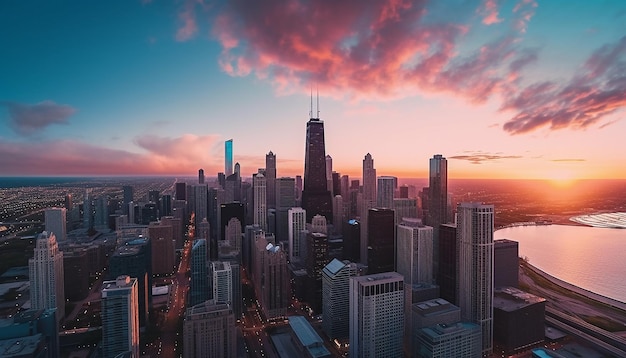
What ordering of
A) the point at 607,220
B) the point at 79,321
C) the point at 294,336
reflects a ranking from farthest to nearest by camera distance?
the point at 607,220, the point at 79,321, the point at 294,336

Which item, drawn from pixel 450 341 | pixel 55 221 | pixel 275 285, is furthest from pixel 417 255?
pixel 55 221

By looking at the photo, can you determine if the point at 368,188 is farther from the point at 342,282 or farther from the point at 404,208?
the point at 342,282

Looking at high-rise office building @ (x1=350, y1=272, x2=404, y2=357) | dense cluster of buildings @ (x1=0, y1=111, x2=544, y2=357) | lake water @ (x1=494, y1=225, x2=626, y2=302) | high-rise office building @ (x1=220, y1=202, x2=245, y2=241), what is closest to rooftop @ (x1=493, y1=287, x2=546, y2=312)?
dense cluster of buildings @ (x1=0, y1=111, x2=544, y2=357)

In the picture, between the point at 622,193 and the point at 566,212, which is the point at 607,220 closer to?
the point at 566,212

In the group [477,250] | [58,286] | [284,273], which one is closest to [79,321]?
[58,286]

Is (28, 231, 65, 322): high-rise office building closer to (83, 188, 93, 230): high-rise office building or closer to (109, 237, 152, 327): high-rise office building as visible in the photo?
(109, 237, 152, 327): high-rise office building
